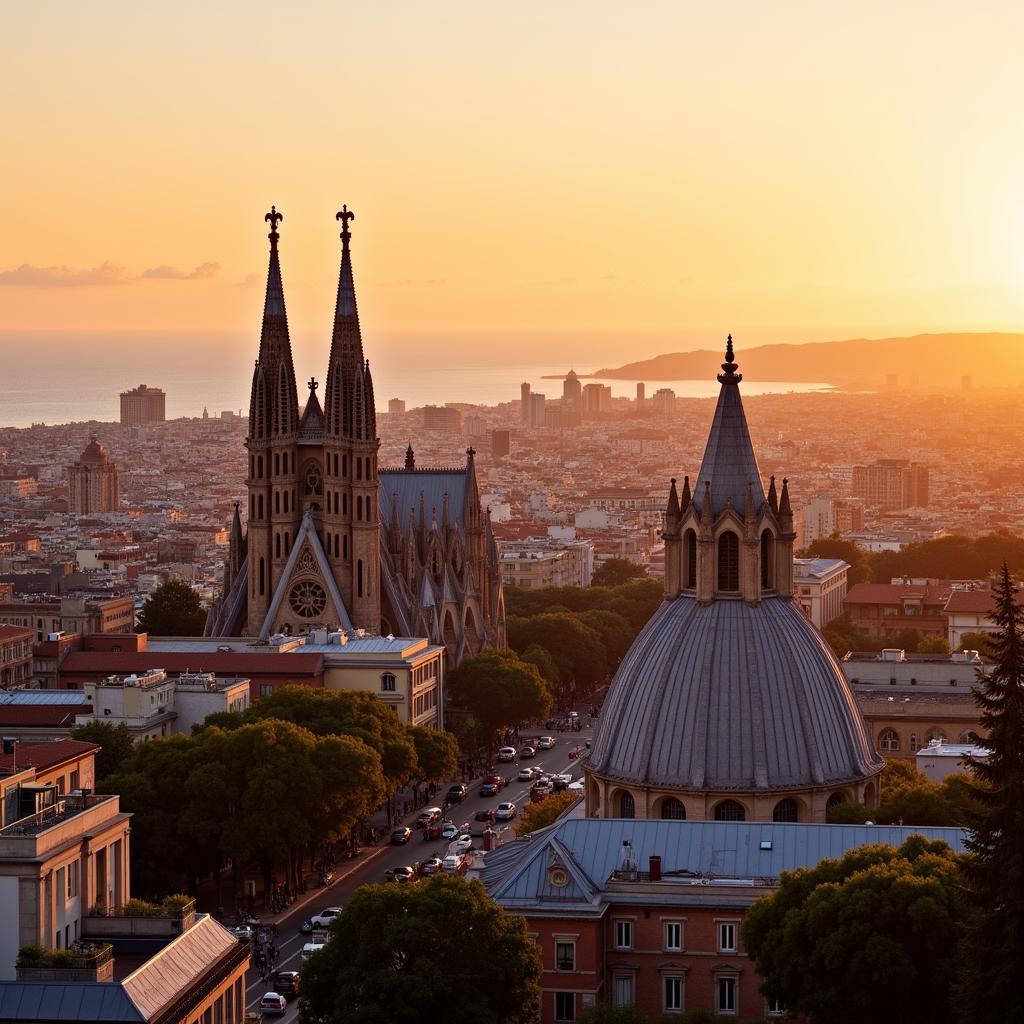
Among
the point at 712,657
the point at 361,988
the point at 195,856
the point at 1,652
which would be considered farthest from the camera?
the point at 1,652

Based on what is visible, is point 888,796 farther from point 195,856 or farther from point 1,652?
point 1,652

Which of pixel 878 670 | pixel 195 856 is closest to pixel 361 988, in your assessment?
pixel 195 856

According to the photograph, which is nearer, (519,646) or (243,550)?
(243,550)

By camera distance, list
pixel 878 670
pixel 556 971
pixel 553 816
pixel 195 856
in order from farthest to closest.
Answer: pixel 878 670, pixel 195 856, pixel 553 816, pixel 556 971

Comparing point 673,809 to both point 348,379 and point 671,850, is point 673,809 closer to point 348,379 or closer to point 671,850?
point 671,850

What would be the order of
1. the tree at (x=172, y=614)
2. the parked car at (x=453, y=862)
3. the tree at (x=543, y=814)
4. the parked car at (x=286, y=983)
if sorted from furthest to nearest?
the tree at (x=172, y=614)
the parked car at (x=453, y=862)
the tree at (x=543, y=814)
the parked car at (x=286, y=983)

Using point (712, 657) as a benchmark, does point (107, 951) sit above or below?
below

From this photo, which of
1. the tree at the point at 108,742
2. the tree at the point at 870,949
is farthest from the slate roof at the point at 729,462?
the tree at the point at 108,742

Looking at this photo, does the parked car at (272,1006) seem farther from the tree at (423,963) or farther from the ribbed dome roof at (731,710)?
the tree at (423,963)
